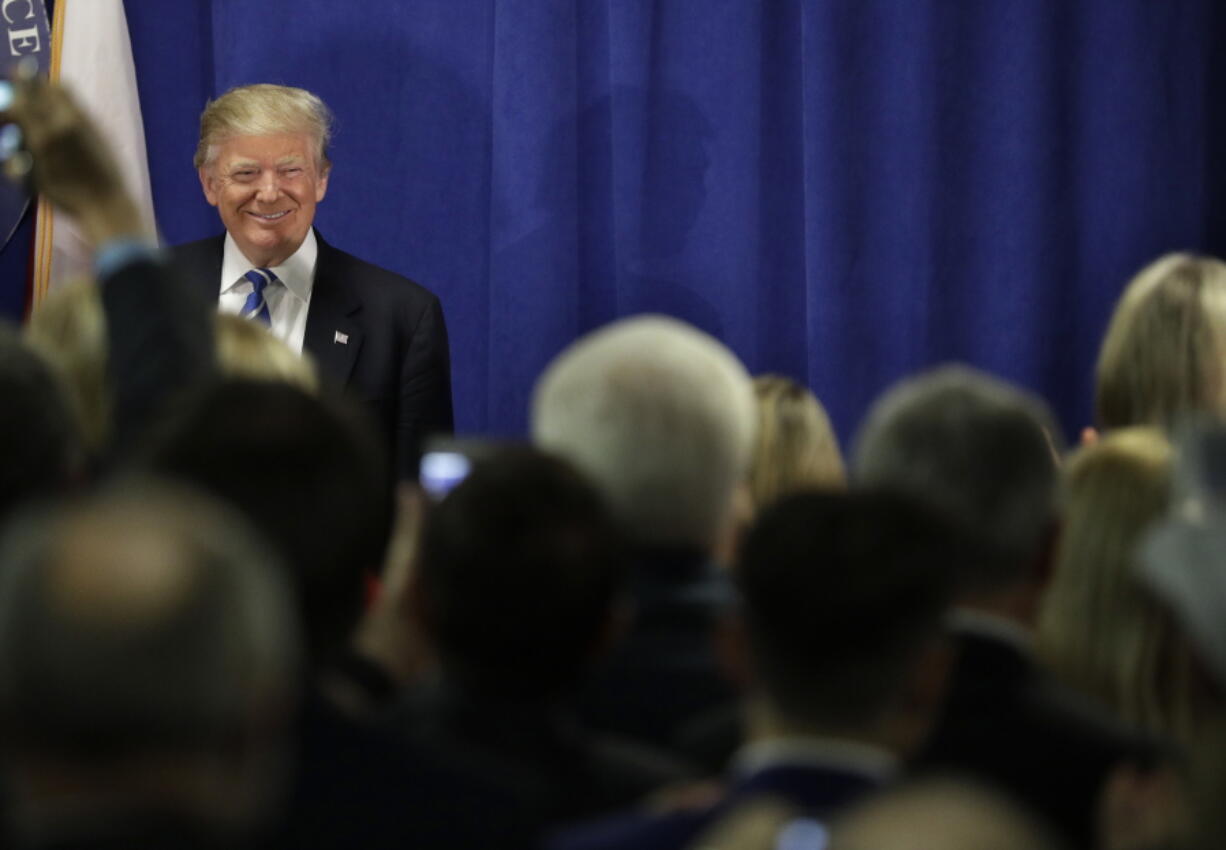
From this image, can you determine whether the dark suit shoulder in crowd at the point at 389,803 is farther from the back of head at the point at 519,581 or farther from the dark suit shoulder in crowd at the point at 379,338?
the dark suit shoulder in crowd at the point at 379,338

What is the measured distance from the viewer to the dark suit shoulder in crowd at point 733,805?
1210 mm

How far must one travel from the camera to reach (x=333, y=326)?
393cm

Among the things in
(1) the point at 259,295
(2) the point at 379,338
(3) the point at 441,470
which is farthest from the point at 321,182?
(3) the point at 441,470

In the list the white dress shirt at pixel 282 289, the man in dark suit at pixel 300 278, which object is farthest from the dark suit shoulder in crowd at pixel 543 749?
the white dress shirt at pixel 282 289

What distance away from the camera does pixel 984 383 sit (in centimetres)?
179

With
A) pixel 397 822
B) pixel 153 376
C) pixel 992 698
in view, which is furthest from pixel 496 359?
pixel 397 822

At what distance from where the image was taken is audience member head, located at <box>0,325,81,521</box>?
1.60m

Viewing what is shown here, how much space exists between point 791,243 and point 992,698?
325 cm

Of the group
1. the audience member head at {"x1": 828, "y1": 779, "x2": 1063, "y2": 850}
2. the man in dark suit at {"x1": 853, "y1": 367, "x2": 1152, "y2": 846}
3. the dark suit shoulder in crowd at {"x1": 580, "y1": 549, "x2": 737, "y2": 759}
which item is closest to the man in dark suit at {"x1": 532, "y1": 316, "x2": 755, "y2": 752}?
the dark suit shoulder in crowd at {"x1": 580, "y1": 549, "x2": 737, "y2": 759}

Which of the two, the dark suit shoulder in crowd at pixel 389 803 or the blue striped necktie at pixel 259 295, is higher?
the dark suit shoulder in crowd at pixel 389 803

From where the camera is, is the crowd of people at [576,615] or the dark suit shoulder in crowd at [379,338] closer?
the crowd of people at [576,615]

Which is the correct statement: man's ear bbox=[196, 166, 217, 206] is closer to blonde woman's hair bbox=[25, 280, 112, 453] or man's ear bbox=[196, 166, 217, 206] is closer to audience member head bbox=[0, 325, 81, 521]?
blonde woman's hair bbox=[25, 280, 112, 453]

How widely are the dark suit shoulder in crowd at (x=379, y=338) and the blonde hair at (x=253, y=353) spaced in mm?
1704

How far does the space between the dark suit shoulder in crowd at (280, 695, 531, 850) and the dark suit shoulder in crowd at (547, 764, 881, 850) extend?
6cm
